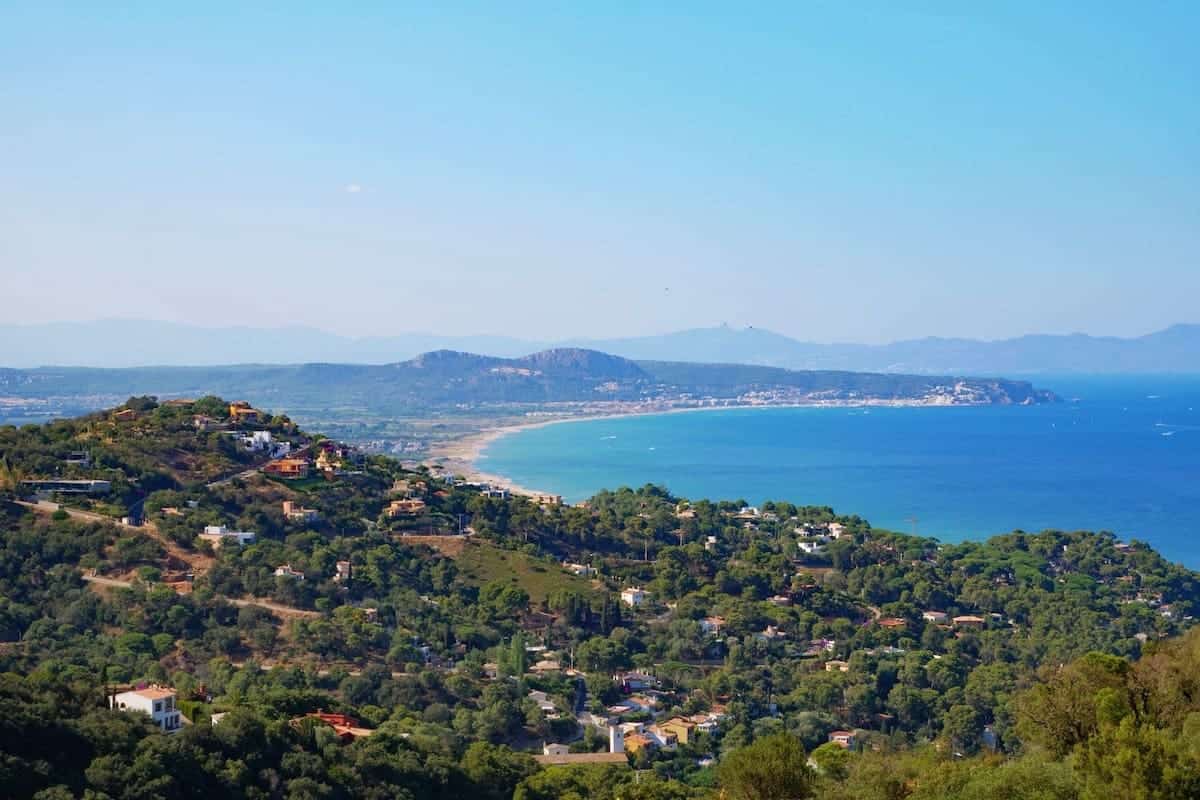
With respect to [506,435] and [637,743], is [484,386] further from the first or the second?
[637,743]

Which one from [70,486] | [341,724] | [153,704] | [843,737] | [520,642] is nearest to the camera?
[153,704]

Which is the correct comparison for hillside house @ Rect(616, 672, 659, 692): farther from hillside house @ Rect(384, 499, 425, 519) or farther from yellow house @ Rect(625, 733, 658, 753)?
hillside house @ Rect(384, 499, 425, 519)

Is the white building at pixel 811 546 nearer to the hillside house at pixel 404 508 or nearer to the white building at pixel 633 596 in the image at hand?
the white building at pixel 633 596

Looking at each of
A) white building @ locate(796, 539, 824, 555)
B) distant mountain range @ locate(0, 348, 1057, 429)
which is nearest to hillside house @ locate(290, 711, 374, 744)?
white building @ locate(796, 539, 824, 555)

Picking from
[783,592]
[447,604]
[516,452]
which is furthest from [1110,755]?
[516,452]

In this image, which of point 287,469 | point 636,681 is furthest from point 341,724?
point 287,469
